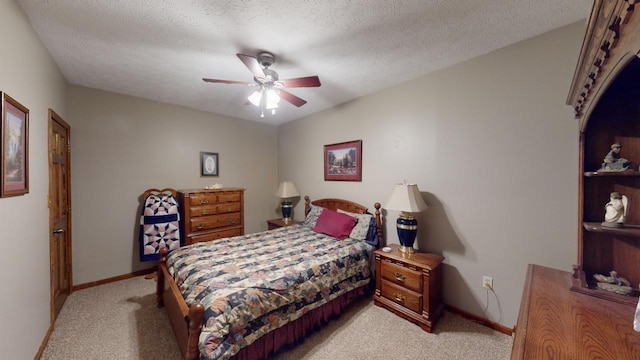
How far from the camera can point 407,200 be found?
236 cm

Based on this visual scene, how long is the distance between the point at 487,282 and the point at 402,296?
2.56ft

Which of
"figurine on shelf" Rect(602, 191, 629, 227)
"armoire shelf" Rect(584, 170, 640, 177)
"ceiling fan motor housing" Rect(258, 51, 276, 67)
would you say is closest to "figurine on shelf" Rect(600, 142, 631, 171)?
"armoire shelf" Rect(584, 170, 640, 177)

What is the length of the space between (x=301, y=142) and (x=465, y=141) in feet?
8.75

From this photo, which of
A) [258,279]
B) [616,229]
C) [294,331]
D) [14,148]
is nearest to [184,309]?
[258,279]

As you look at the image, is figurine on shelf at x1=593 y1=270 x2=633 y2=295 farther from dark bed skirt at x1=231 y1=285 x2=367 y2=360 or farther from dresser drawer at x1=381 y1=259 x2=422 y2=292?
dark bed skirt at x1=231 y1=285 x2=367 y2=360

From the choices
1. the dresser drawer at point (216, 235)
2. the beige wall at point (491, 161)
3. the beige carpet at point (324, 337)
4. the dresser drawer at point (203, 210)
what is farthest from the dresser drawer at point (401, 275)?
the dresser drawer at point (203, 210)

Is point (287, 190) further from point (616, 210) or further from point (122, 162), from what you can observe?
point (616, 210)

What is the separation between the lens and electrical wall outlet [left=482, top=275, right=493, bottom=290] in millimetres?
2164

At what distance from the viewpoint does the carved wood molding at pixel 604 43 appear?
0.61m

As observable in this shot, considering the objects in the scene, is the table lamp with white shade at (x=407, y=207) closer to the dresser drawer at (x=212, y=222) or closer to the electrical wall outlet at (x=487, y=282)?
the electrical wall outlet at (x=487, y=282)

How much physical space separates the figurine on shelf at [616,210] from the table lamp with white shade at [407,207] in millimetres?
1220

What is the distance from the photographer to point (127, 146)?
3.21 metres

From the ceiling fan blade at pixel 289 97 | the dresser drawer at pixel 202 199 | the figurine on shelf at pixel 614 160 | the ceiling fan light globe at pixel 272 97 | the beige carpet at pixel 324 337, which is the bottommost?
the beige carpet at pixel 324 337

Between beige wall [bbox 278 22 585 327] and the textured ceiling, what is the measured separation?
0.21 metres
